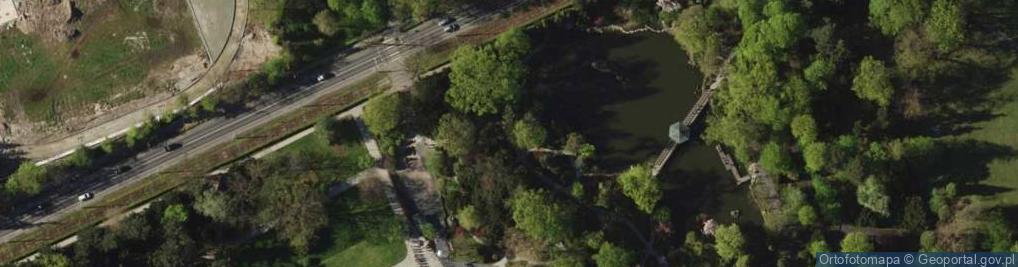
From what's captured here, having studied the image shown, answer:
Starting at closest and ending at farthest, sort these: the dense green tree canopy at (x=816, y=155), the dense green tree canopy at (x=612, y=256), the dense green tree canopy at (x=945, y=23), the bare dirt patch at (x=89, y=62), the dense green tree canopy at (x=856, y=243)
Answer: the dense green tree canopy at (x=856, y=243)
the dense green tree canopy at (x=816, y=155)
the dense green tree canopy at (x=612, y=256)
the dense green tree canopy at (x=945, y=23)
the bare dirt patch at (x=89, y=62)

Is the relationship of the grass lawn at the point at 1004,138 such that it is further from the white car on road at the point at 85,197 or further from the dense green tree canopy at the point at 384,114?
the white car on road at the point at 85,197

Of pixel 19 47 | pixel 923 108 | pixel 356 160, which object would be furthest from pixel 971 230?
pixel 19 47

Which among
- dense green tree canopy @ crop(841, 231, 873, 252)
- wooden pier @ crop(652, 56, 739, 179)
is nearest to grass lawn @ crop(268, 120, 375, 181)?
wooden pier @ crop(652, 56, 739, 179)

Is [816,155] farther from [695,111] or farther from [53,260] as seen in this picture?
[53,260]

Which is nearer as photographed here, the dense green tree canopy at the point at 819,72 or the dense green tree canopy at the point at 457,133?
the dense green tree canopy at the point at 819,72

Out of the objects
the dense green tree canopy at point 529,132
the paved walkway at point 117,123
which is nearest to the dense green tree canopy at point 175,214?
the paved walkway at point 117,123

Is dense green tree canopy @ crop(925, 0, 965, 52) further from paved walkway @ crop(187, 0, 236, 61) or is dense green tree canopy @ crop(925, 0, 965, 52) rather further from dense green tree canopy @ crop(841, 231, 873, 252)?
paved walkway @ crop(187, 0, 236, 61)

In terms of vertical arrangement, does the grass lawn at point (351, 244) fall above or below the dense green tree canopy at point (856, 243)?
above

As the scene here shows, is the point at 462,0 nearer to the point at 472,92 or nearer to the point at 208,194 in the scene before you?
the point at 472,92
